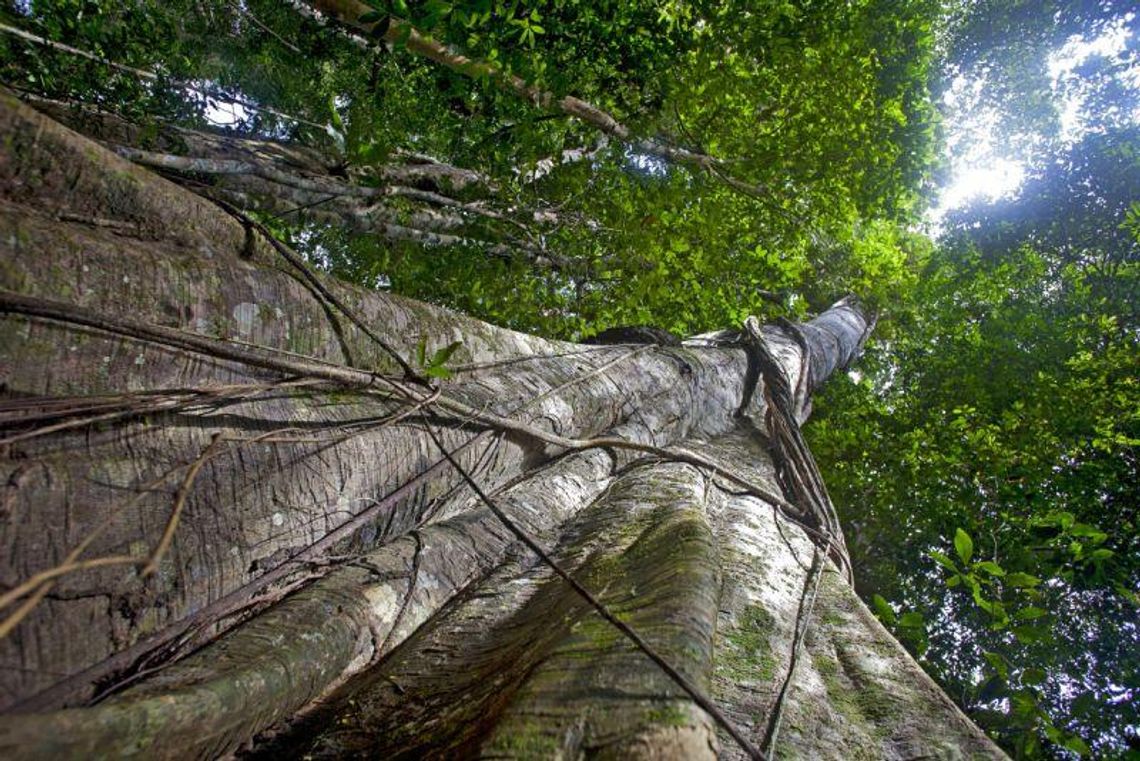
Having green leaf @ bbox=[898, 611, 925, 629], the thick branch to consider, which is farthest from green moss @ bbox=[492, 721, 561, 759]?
the thick branch

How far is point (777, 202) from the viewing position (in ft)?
16.4

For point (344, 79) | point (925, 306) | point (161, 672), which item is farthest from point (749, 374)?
point (344, 79)

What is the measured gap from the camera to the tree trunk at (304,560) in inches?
36.8

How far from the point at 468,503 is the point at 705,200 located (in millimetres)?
3432

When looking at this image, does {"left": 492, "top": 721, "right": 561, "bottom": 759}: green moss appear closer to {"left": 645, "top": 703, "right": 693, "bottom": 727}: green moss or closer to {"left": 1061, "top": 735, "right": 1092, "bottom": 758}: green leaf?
{"left": 645, "top": 703, "right": 693, "bottom": 727}: green moss

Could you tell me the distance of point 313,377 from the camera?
153cm

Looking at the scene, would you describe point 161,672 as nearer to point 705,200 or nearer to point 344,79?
point 705,200

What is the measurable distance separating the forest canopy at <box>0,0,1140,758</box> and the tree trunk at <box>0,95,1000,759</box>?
1540 mm

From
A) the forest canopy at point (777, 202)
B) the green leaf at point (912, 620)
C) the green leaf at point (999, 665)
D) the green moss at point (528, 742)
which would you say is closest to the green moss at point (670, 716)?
the green moss at point (528, 742)

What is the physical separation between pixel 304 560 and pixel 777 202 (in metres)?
4.70

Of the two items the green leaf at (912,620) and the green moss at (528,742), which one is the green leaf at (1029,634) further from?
the green moss at (528,742)

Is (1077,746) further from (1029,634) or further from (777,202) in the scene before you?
(777,202)

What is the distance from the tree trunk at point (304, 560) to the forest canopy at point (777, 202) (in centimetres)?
154

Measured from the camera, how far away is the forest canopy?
3.81m
